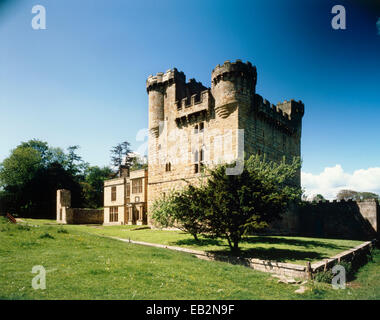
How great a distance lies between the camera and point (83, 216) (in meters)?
40.5

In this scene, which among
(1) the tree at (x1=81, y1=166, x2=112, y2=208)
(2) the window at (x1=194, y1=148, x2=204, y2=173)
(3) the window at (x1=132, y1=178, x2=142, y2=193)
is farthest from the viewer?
(1) the tree at (x1=81, y1=166, x2=112, y2=208)

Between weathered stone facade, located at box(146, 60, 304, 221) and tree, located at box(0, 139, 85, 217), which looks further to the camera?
tree, located at box(0, 139, 85, 217)

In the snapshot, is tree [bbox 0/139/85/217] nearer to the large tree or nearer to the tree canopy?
the tree canopy

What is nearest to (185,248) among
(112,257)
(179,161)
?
(112,257)

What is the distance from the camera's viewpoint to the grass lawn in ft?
24.5

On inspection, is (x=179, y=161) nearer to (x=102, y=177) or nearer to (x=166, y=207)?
(x=166, y=207)

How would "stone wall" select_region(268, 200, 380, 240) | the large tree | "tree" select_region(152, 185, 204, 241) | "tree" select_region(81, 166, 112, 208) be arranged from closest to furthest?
the large tree → "tree" select_region(152, 185, 204, 241) → "stone wall" select_region(268, 200, 380, 240) → "tree" select_region(81, 166, 112, 208)

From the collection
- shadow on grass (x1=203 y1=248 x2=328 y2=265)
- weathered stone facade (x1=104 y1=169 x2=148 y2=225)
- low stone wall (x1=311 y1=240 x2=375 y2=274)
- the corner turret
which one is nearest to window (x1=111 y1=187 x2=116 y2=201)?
weathered stone facade (x1=104 y1=169 x2=148 y2=225)

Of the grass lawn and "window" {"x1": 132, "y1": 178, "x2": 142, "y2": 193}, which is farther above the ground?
"window" {"x1": 132, "y1": 178, "x2": 142, "y2": 193}

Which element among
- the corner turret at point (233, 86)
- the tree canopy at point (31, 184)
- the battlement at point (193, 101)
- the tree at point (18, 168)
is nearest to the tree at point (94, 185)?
the tree canopy at point (31, 184)

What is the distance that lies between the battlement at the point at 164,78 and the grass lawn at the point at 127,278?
71.1 feet

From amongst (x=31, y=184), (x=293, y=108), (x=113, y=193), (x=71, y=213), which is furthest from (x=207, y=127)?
(x=31, y=184)

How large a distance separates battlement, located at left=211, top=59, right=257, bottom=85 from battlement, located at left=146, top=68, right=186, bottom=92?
21.3ft

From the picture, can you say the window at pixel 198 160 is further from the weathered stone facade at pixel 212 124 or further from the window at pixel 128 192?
the window at pixel 128 192
